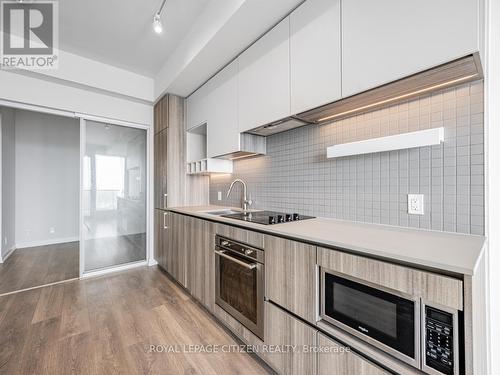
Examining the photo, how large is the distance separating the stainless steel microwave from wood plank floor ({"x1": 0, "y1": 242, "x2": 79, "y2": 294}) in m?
3.49

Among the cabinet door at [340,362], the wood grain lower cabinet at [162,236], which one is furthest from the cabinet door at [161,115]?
the cabinet door at [340,362]

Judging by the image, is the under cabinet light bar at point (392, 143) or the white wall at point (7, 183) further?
the white wall at point (7, 183)

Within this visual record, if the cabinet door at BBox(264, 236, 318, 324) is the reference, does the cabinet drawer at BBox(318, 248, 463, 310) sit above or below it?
above

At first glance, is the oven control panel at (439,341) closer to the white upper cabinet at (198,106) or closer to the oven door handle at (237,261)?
the oven door handle at (237,261)

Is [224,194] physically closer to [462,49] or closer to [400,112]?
[400,112]

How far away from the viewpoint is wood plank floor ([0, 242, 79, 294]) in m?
2.90

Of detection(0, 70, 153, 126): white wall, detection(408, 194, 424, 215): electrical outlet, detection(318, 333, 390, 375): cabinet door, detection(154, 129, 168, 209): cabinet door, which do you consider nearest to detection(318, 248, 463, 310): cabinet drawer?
detection(318, 333, 390, 375): cabinet door

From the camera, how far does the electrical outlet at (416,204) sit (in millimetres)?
1336

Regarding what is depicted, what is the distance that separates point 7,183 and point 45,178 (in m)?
0.81

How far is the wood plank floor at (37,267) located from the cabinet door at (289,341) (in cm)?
301

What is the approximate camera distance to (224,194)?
3.09 m

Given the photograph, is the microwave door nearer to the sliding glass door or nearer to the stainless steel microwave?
the stainless steel microwave

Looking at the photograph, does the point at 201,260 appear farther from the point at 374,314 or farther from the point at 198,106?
the point at 198,106

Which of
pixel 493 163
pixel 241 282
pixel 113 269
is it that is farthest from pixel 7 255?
pixel 493 163
